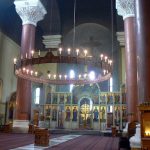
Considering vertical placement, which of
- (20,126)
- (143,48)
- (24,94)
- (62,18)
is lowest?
(20,126)

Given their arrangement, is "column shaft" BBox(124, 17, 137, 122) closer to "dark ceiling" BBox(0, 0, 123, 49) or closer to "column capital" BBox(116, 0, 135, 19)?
"column capital" BBox(116, 0, 135, 19)

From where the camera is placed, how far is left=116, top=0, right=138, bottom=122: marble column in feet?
33.9

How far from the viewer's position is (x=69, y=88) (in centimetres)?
1941

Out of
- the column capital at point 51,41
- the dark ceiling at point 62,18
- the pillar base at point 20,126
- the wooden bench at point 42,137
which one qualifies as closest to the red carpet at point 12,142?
the wooden bench at point 42,137

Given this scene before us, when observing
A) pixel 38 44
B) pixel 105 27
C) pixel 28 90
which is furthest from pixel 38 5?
pixel 105 27

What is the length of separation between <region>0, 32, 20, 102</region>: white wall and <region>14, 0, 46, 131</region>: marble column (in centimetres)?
386

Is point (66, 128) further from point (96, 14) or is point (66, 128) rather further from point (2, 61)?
point (96, 14)

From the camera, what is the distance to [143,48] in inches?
208

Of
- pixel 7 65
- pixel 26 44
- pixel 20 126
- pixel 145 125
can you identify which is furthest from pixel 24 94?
pixel 145 125

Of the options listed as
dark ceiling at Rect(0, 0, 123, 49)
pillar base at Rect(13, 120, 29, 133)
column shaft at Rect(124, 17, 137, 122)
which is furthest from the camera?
dark ceiling at Rect(0, 0, 123, 49)

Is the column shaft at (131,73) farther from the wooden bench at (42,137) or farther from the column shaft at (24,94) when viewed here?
the column shaft at (24,94)

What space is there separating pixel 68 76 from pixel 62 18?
4.97 metres

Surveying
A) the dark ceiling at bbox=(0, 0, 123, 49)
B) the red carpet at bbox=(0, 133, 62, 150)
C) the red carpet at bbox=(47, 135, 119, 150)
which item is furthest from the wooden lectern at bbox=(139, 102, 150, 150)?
the dark ceiling at bbox=(0, 0, 123, 49)

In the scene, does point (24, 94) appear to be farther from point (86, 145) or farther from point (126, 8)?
point (126, 8)
